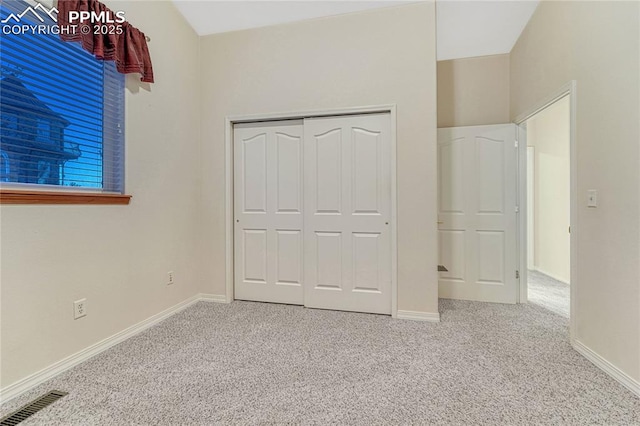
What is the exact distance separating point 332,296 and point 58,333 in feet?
6.70

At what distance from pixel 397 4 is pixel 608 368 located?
310cm

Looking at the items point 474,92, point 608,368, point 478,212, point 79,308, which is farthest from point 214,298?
point 474,92

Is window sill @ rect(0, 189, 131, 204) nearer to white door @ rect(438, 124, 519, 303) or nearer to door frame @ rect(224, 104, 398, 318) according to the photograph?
door frame @ rect(224, 104, 398, 318)

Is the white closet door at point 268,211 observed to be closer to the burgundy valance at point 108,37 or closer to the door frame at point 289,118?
the door frame at point 289,118

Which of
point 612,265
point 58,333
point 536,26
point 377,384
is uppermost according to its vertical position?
point 536,26

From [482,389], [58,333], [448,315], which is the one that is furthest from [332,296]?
[58,333]

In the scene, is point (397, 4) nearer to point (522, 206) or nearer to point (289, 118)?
point (289, 118)

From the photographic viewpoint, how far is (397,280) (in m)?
2.67

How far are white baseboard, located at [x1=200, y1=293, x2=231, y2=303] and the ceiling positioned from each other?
2.77 m

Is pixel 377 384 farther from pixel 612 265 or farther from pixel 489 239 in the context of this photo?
pixel 489 239

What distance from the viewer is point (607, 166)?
1794 millimetres

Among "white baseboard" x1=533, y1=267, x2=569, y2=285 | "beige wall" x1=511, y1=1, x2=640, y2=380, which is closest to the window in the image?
"beige wall" x1=511, y1=1, x2=640, y2=380

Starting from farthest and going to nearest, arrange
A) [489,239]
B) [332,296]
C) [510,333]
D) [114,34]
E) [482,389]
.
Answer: [489,239] → [332,296] → [510,333] → [114,34] → [482,389]

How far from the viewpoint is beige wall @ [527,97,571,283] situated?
156 inches
